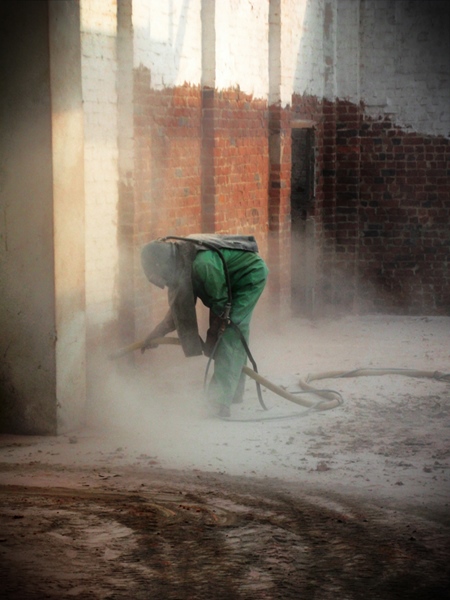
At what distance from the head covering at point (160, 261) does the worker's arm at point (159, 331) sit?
0.35m

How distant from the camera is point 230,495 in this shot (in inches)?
251

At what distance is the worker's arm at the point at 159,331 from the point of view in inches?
323

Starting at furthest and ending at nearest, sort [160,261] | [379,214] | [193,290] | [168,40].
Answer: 1. [379,214]
2. [168,40]
3. [193,290]
4. [160,261]

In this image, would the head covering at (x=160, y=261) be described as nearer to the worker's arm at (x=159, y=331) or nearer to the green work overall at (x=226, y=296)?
the green work overall at (x=226, y=296)

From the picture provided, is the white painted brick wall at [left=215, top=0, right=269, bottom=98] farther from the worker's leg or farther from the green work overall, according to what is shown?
the worker's leg

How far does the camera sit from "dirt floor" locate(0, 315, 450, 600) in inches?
199

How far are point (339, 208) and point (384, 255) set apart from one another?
2.95ft

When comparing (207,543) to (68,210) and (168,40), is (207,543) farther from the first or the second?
(168,40)

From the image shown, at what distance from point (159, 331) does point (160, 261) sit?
0.59 meters

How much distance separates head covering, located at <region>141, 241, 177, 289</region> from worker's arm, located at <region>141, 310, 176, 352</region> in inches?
13.6

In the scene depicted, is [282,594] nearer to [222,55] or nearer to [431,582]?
[431,582]

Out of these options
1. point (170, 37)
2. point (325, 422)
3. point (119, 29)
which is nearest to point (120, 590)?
point (325, 422)

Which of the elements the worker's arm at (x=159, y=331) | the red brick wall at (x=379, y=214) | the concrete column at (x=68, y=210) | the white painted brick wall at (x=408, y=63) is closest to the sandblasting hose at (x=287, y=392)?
the worker's arm at (x=159, y=331)

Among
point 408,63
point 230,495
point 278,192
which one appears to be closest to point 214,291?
point 230,495
